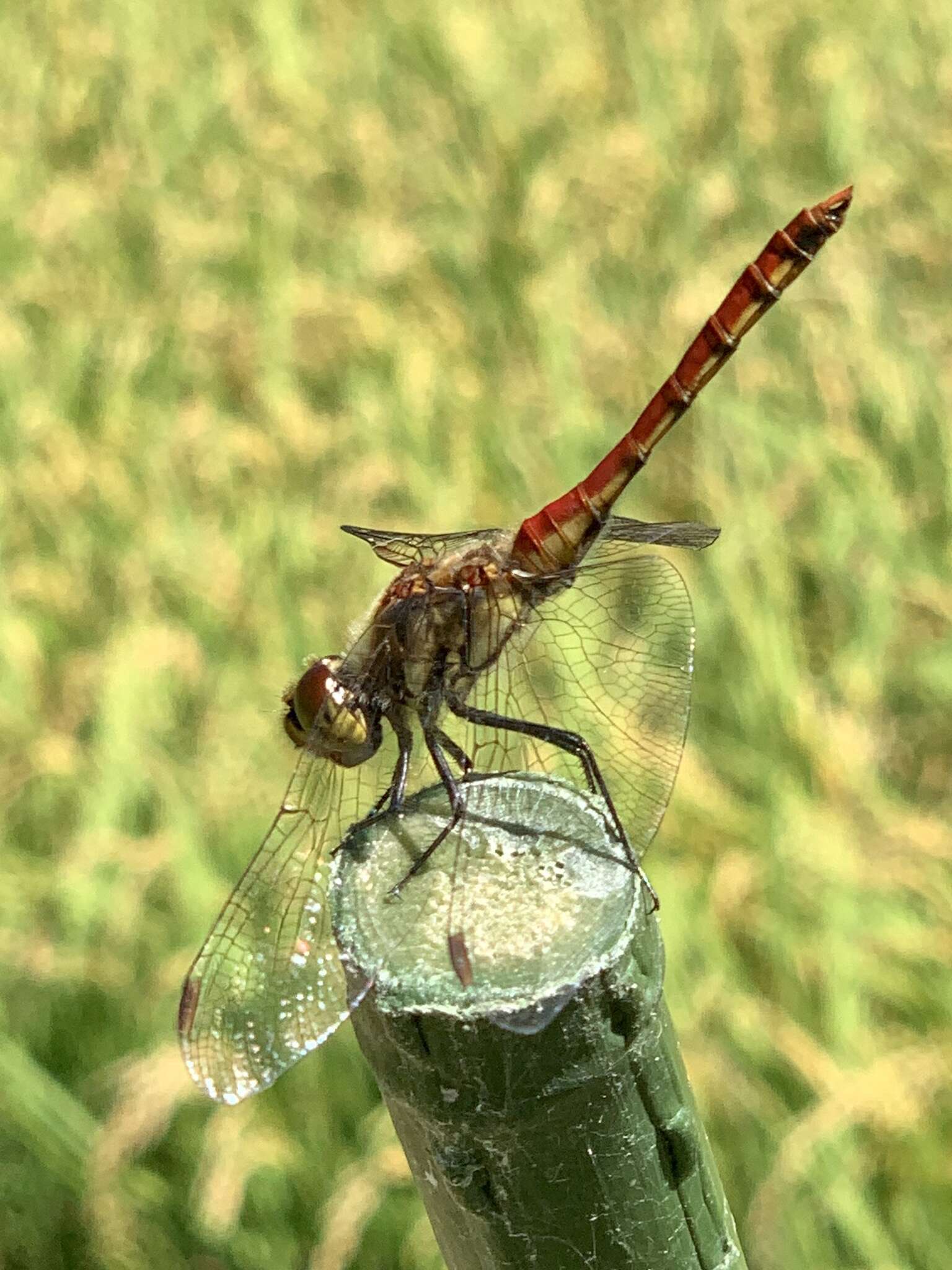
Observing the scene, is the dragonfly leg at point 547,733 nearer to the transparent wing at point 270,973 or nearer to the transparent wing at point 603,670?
the transparent wing at point 603,670

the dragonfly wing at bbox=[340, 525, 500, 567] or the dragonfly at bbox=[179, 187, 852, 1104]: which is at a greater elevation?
the dragonfly wing at bbox=[340, 525, 500, 567]

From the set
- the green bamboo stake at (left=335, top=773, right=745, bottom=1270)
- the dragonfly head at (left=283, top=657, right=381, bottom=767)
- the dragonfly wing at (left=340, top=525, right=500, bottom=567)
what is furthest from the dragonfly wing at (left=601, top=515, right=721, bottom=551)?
the green bamboo stake at (left=335, top=773, right=745, bottom=1270)

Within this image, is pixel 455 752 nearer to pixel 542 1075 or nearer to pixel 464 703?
pixel 464 703

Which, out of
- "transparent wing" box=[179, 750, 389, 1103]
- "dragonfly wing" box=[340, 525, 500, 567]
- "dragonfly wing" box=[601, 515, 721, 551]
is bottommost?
"transparent wing" box=[179, 750, 389, 1103]

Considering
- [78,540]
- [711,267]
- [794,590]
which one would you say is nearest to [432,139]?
[711,267]

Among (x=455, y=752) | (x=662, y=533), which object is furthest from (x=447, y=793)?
(x=662, y=533)

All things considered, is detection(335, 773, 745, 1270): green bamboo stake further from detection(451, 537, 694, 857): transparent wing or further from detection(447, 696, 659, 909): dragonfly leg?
detection(451, 537, 694, 857): transparent wing

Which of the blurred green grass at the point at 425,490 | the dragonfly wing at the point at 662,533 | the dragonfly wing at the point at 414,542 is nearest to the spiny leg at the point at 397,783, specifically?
the dragonfly wing at the point at 414,542
